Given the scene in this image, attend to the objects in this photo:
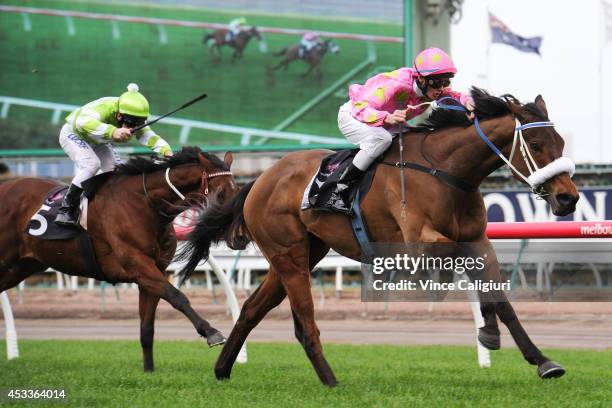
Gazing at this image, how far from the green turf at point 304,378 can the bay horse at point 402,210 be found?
11.6 inches

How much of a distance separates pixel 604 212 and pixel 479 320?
6714 millimetres

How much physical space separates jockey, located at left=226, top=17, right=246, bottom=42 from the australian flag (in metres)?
4.50

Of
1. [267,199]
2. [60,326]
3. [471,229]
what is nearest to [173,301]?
[267,199]

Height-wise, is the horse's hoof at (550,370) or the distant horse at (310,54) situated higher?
the distant horse at (310,54)

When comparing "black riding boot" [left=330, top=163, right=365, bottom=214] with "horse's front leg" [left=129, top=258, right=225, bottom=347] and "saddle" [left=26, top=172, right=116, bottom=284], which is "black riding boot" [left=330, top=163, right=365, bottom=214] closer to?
"horse's front leg" [left=129, top=258, right=225, bottom=347]

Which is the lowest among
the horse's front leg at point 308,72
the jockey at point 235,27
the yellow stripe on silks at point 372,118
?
the horse's front leg at point 308,72

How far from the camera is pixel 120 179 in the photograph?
8102 millimetres

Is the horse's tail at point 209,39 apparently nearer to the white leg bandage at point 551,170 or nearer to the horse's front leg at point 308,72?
the horse's front leg at point 308,72

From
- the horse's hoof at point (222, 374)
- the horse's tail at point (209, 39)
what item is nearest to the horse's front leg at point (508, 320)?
the horse's hoof at point (222, 374)

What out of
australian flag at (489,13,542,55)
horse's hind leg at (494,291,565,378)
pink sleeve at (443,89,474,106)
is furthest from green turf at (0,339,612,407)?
australian flag at (489,13,542,55)

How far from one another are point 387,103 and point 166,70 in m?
12.6

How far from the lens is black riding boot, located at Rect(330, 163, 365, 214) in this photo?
21.4 feet

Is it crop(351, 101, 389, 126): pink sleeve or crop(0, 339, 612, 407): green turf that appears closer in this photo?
crop(0, 339, 612, 407): green turf

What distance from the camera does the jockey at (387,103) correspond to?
6359mm
